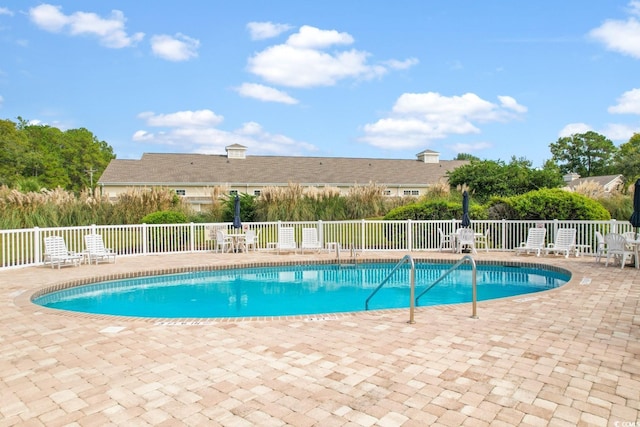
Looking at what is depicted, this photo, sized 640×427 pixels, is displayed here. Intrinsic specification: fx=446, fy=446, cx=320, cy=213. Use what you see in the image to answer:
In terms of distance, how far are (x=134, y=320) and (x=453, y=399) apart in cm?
390

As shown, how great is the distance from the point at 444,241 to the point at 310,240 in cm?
404

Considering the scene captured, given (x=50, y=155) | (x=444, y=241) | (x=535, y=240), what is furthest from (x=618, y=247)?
Result: (x=50, y=155)

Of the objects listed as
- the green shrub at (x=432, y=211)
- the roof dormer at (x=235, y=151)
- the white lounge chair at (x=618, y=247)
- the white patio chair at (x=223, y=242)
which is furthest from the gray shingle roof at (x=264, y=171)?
the white lounge chair at (x=618, y=247)

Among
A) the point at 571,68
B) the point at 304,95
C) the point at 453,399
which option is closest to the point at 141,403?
the point at 453,399

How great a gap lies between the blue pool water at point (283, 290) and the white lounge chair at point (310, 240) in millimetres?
1470

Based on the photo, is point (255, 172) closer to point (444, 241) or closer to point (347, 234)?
point (347, 234)

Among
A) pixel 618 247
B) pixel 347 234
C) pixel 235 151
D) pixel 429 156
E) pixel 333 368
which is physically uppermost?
pixel 235 151

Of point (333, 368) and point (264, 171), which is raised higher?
point (264, 171)

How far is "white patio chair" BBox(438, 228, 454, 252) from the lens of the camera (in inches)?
522

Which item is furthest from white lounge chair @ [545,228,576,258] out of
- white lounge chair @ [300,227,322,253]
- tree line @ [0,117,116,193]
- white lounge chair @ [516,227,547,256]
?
tree line @ [0,117,116,193]

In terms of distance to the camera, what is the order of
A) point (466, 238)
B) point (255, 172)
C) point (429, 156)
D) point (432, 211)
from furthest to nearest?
1. point (429, 156)
2. point (255, 172)
3. point (432, 211)
4. point (466, 238)

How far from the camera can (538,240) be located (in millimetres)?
12195

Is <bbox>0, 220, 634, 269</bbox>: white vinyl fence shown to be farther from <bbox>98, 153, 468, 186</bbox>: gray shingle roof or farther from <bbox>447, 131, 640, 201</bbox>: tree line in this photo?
<bbox>98, 153, 468, 186</bbox>: gray shingle roof

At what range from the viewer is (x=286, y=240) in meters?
13.1
